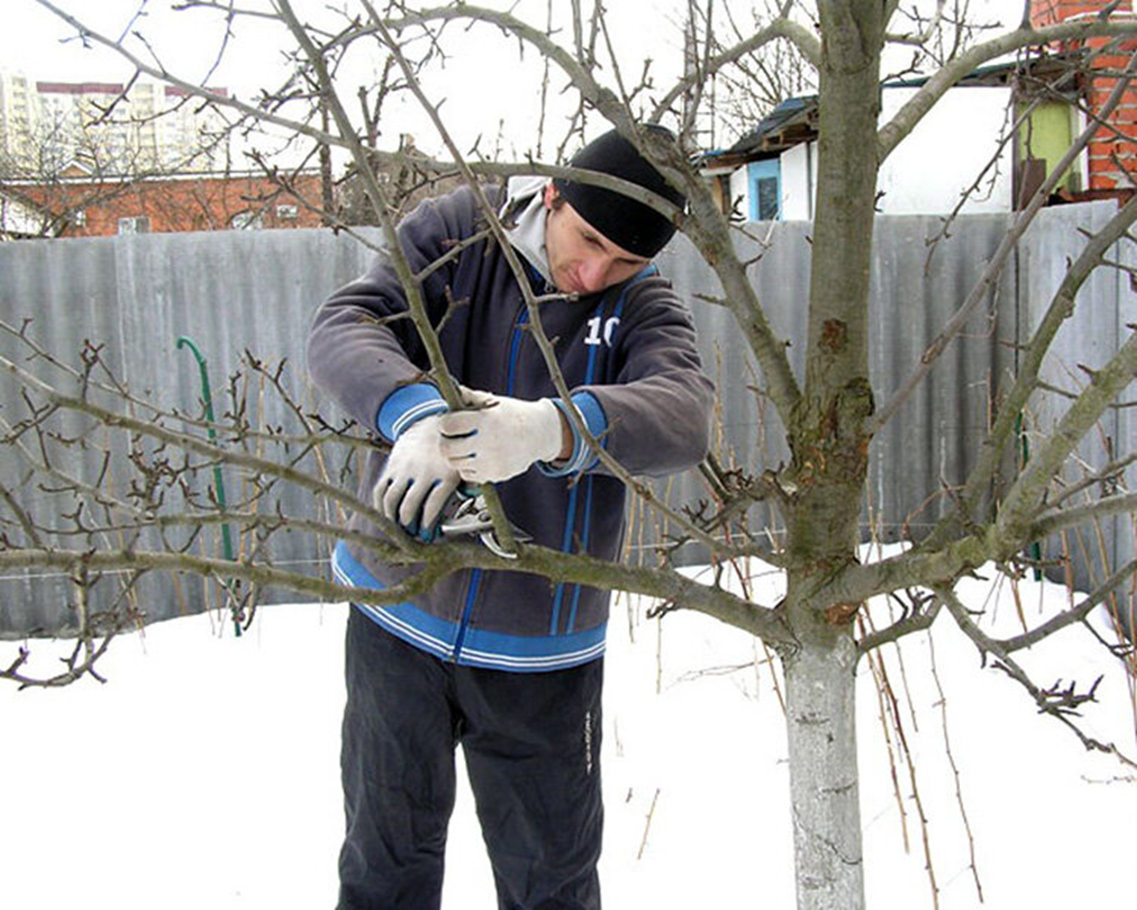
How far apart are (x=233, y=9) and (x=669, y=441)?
2.59ft

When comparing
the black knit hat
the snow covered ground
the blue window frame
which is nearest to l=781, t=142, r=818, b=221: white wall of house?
the blue window frame

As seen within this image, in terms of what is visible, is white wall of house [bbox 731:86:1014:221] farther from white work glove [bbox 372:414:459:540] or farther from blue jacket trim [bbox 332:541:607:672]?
white work glove [bbox 372:414:459:540]

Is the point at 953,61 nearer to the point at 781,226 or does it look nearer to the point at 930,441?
the point at 781,226

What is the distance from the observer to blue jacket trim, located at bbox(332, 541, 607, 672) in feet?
6.01

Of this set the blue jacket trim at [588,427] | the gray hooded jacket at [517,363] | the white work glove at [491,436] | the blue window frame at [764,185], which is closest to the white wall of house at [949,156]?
the blue window frame at [764,185]

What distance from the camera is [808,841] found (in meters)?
1.37

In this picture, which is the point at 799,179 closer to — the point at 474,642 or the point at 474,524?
the point at 474,642

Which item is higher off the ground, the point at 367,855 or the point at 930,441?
the point at 930,441

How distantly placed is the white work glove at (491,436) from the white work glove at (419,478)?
0.04 metres

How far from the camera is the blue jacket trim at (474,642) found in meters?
1.83

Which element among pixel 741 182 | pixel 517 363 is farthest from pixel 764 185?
pixel 517 363

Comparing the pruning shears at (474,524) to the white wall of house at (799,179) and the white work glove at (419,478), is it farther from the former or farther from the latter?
the white wall of house at (799,179)

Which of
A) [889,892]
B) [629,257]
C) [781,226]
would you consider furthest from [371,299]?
[781,226]

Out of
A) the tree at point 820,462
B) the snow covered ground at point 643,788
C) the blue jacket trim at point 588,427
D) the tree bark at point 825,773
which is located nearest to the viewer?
the tree at point 820,462
